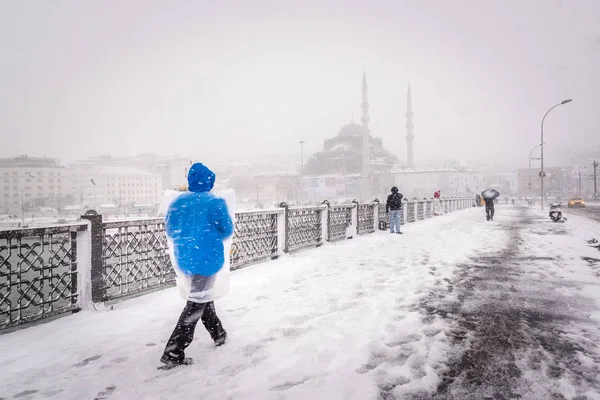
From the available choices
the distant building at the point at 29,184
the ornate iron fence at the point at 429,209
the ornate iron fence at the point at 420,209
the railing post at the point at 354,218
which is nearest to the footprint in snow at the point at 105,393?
the railing post at the point at 354,218

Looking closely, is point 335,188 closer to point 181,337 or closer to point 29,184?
point 29,184

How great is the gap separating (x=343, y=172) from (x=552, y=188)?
63.6 metres

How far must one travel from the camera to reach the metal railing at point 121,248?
406 centimetres

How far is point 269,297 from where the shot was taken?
200 inches

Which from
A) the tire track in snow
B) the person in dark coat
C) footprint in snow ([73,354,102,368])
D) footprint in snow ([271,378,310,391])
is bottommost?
footprint in snow ([73,354,102,368])

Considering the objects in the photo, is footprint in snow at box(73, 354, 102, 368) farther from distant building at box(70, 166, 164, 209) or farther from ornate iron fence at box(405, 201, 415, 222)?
distant building at box(70, 166, 164, 209)

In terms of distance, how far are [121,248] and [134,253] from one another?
0.35 meters

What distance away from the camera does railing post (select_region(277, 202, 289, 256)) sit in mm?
8219

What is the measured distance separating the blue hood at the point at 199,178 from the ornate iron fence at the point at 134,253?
236 cm

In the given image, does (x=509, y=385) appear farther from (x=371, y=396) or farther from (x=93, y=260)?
(x=93, y=260)

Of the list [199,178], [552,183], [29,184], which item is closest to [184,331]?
[199,178]

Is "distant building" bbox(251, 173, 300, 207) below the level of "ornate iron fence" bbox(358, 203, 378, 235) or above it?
above

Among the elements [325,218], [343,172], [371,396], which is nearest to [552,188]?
[343,172]

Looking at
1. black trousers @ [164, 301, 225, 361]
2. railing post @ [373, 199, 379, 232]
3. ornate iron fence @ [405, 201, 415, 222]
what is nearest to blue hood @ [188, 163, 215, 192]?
black trousers @ [164, 301, 225, 361]
